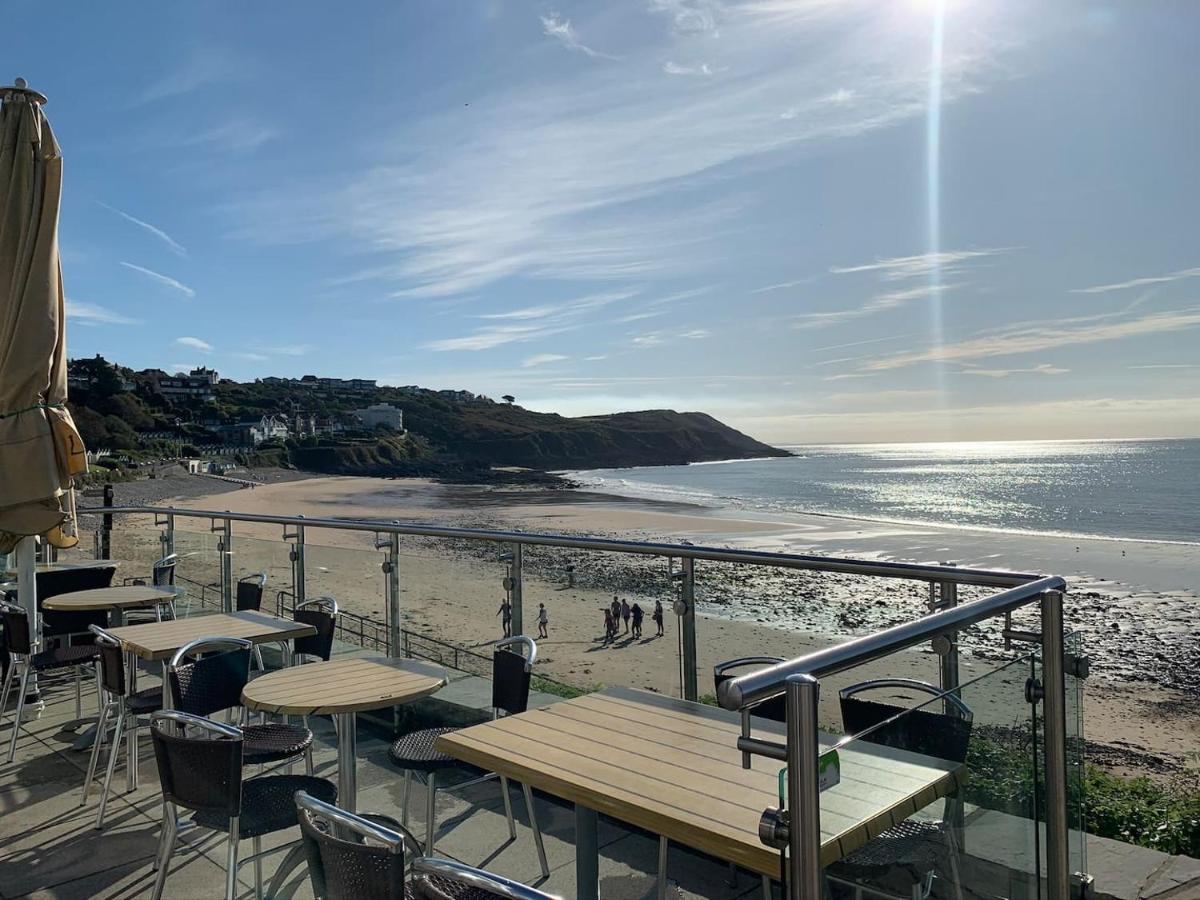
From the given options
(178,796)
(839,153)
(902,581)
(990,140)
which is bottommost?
(178,796)

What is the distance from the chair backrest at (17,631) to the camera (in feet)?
15.1

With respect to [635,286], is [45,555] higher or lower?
lower

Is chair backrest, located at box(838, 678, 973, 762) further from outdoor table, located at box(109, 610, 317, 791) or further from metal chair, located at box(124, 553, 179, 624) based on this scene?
metal chair, located at box(124, 553, 179, 624)

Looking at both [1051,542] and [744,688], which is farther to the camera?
[1051,542]

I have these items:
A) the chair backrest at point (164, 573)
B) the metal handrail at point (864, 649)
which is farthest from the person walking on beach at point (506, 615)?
the chair backrest at point (164, 573)

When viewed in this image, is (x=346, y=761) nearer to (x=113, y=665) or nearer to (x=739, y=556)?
(x=113, y=665)

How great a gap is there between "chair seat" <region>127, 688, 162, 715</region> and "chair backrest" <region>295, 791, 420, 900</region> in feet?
8.13

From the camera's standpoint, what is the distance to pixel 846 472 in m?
86.6

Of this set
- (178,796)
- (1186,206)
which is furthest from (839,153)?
(1186,206)

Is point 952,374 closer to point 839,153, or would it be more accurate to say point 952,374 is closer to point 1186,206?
point 1186,206

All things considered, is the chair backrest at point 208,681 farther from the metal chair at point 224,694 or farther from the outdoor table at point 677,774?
the outdoor table at point 677,774

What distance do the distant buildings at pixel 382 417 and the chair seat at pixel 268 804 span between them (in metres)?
107

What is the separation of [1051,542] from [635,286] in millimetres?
17957

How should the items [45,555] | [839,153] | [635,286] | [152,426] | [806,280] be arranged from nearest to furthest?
[45,555]
[839,153]
[635,286]
[806,280]
[152,426]
